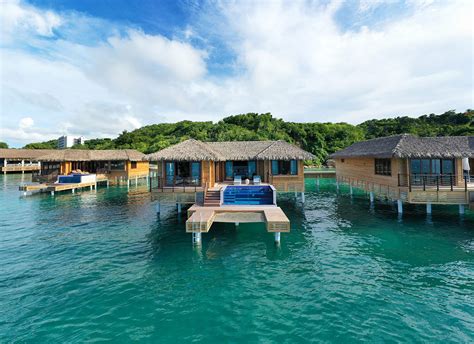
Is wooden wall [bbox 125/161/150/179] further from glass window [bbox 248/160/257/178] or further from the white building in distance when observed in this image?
the white building in distance

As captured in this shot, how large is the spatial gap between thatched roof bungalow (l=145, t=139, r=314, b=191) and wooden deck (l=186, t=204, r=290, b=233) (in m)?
3.61

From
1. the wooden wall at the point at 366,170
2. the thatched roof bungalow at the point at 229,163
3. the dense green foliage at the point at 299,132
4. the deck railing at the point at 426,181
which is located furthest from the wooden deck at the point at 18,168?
the deck railing at the point at 426,181

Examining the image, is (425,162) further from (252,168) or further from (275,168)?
(252,168)

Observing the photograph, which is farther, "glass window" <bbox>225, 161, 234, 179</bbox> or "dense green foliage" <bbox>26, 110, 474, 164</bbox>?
"dense green foliage" <bbox>26, 110, 474, 164</bbox>

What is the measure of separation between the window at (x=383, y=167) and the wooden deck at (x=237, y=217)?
9749mm

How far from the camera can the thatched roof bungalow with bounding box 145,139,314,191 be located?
16266 mm

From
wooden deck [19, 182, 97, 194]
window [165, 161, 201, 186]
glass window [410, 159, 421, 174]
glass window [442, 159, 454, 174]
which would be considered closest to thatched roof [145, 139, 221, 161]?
window [165, 161, 201, 186]

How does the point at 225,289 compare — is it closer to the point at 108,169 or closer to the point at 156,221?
the point at 156,221

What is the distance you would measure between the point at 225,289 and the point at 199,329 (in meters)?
1.84

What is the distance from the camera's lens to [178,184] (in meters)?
17.0

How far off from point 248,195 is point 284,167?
19.0 ft

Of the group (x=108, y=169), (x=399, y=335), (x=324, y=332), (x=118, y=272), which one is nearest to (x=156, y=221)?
(x=118, y=272)

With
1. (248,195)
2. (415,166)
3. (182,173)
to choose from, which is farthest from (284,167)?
(415,166)

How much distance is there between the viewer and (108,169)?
34.2 m
